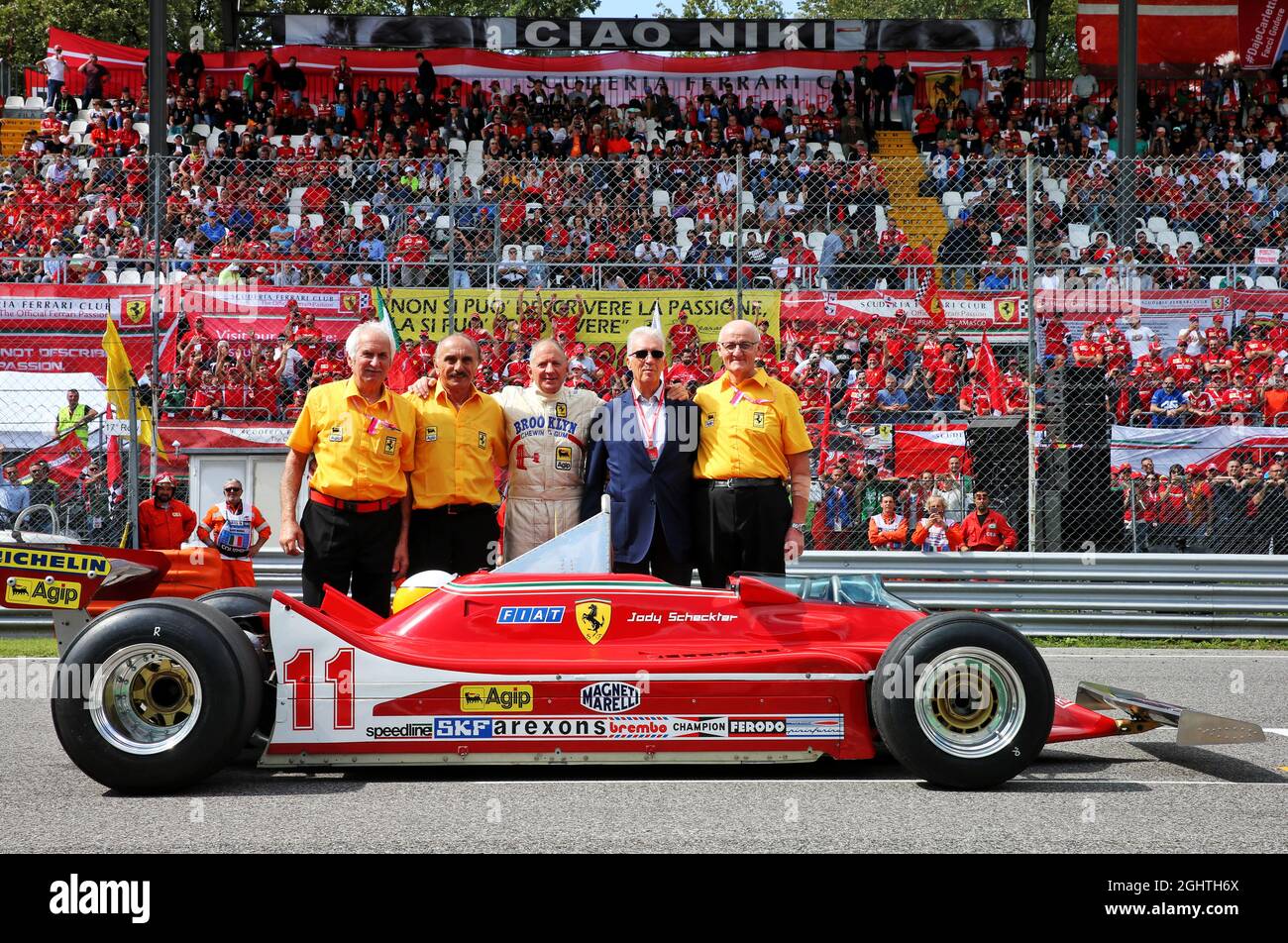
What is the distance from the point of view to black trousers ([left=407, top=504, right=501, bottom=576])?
6676 mm

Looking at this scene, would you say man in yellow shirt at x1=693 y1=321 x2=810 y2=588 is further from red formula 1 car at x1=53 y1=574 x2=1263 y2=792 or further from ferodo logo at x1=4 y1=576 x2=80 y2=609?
ferodo logo at x1=4 y1=576 x2=80 y2=609

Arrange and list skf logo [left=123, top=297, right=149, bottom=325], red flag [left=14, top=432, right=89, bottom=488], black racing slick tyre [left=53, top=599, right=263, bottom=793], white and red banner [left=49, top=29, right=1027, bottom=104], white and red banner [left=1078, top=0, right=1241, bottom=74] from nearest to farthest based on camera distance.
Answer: black racing slick tyre [left=53, top=599, right=263, bottom=793] → red flag [left=14, top=432, right=89, bottom=488] → skf logo [left=123, top=297, right=149, bottom=325] → white and red banner [left=1078, top=0, right=1241, bottom=74] → white and red banner [left=49, top=29, right=1027, bottom=104]

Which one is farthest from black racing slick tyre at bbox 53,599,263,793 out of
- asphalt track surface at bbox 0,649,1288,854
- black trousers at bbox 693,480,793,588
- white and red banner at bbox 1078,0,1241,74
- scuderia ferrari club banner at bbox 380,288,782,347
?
white and red banner at bbox 1078,0,1241,74

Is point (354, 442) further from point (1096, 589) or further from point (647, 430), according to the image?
point (1096, 589)

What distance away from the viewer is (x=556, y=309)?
45.2 ft

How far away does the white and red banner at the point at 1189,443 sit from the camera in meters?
12.2

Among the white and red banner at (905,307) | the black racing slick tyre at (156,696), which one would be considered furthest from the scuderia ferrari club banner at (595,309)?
the black racing slick tyre at (156,696)

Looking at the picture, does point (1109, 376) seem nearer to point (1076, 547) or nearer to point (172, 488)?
point (1076, 547)

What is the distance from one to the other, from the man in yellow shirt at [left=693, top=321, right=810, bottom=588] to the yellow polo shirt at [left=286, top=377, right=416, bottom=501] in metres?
1.51

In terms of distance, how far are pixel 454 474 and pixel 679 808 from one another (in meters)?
2.43

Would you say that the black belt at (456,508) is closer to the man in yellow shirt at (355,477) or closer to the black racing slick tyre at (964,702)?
the man in yellow shirt at (355,477)

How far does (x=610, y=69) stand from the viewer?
24.6 m

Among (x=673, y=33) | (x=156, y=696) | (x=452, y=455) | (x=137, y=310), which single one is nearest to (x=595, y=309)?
(x=137, y=310)

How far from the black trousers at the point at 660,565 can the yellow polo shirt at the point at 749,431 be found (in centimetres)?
38
